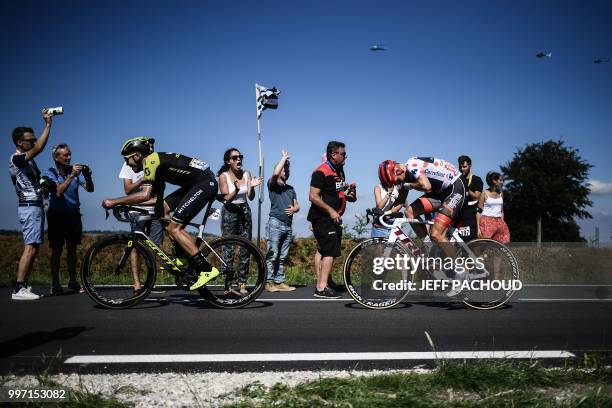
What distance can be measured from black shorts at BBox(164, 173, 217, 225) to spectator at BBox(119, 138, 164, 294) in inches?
21.5

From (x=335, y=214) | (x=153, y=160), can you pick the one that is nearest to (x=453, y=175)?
(x=335, y=214)

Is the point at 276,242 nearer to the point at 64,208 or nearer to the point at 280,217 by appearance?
the point at 280,217

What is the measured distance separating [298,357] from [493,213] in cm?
638

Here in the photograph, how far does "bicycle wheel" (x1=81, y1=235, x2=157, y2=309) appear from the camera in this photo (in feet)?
20.8

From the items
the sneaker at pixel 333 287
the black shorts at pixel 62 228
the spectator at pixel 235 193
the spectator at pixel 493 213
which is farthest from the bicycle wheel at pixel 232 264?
the spectator at pixel 493 213

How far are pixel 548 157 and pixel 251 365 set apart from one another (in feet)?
173

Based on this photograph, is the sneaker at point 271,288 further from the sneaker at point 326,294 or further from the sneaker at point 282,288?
the sneaker at point 326,294

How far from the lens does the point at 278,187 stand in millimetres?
8367

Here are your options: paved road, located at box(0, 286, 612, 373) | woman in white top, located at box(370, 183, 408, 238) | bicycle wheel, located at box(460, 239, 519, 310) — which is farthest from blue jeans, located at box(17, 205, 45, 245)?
bicycle wheel, located at box(460, 239, 519, 310)

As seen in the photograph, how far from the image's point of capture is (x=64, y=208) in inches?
314

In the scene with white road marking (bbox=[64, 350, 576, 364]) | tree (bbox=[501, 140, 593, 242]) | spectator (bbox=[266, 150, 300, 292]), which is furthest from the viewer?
tree (bbox=[501, 140, 593, 242])

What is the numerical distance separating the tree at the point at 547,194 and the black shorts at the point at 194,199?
43542 millimetres

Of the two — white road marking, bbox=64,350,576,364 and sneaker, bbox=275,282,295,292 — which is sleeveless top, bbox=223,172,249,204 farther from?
white road marking, bbox=64,350,576,364

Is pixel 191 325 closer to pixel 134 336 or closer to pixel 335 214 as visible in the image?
pixel 134 336
